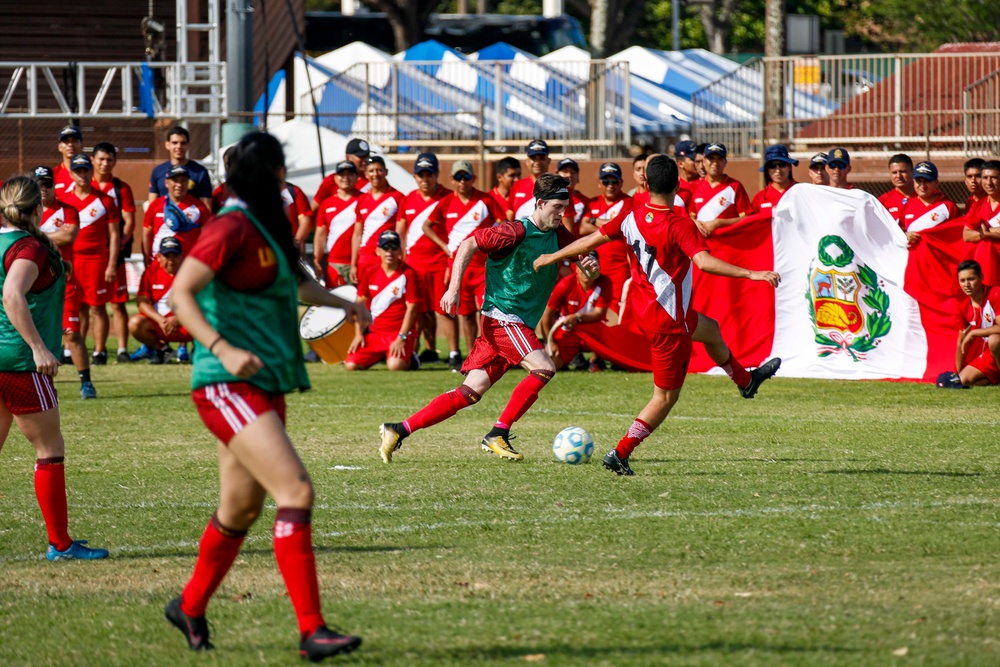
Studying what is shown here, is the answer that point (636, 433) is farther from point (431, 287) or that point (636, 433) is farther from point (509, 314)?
point (431, 287)

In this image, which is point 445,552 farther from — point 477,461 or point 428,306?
point 428,306

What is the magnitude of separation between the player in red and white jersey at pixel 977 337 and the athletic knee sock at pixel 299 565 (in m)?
9.43

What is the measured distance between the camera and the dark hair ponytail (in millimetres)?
5180

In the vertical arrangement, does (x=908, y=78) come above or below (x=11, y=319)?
above

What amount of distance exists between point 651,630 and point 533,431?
582 centimetres

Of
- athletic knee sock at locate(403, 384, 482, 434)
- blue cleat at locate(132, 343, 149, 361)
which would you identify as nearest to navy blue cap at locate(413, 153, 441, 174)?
blue cleat at locate(132, 343, 149, 361)

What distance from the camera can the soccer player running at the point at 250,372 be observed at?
198 inches

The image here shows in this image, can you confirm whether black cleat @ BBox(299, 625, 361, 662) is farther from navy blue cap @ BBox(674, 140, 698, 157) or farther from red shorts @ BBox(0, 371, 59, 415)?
navy blue cap @ BBox(674, 140, 698, 157)

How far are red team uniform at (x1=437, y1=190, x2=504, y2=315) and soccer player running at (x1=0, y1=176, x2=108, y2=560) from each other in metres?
8.61

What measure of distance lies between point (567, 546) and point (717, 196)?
341 inches

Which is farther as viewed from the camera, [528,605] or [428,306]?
[428,306]

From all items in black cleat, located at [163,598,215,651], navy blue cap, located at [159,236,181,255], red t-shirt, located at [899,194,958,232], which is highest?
red t-shirt, located at [899,194,958,232]

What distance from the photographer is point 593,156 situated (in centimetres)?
2555

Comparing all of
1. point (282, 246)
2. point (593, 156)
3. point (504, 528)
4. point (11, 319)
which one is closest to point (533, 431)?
point (504, 528)
